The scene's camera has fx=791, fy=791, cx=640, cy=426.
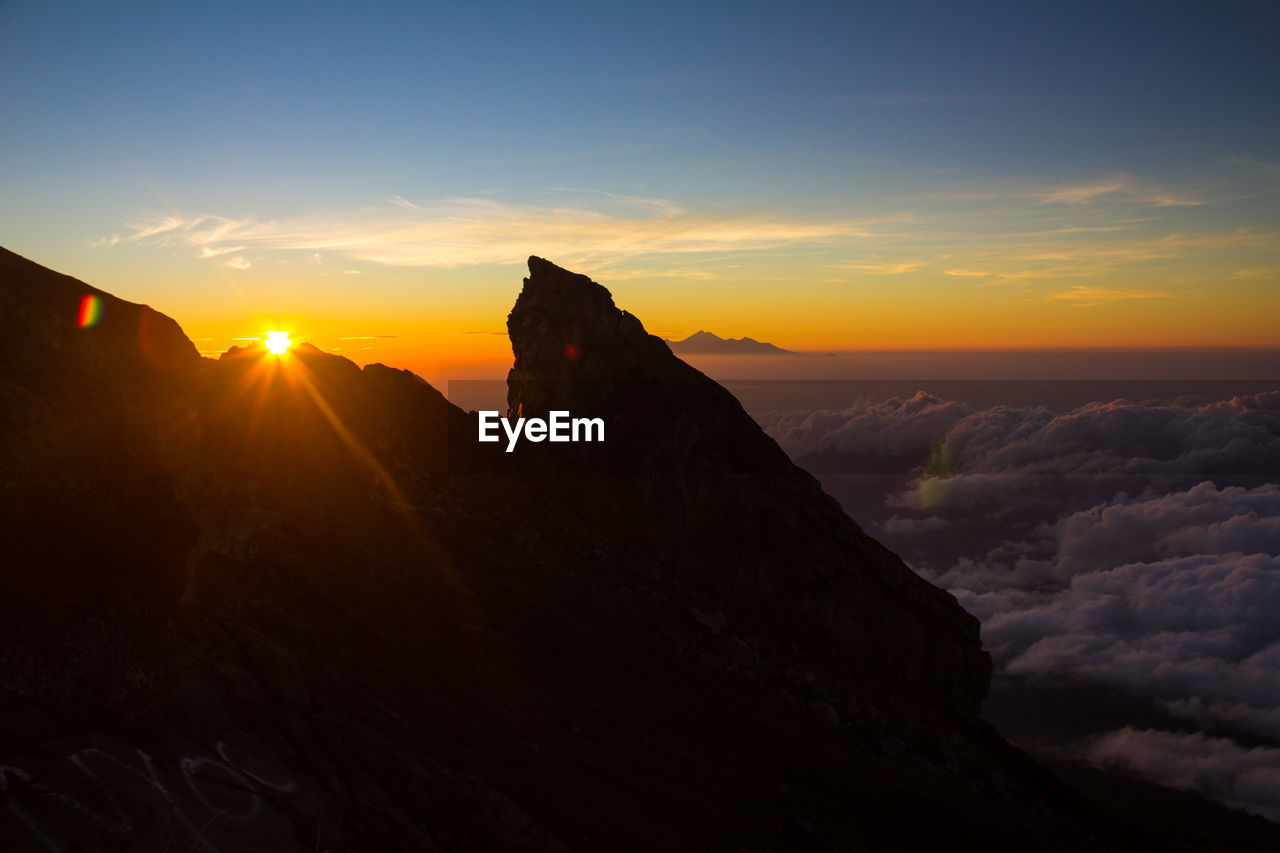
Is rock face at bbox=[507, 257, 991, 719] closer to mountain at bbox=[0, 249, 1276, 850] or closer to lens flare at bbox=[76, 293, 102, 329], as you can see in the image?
mountain at bbox=[0, 249, 1276, 850]

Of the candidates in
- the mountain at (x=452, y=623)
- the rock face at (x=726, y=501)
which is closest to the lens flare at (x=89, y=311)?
the mountain at (x=452, y=623)

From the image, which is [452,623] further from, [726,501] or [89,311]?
[726,501]

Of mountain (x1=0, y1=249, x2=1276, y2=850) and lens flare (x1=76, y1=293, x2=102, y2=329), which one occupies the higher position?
lens flare (x1=76, y1=293, x2=102, y2=329)

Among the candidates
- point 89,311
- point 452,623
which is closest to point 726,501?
point 452,623

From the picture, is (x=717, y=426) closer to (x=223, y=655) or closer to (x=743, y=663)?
(x=743, y=663)

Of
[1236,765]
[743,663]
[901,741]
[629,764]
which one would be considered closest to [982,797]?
[901,741]

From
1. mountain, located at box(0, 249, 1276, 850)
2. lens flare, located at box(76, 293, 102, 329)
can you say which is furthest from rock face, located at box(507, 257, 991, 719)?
lens flare, located at box(76, 293, 102, 329)
